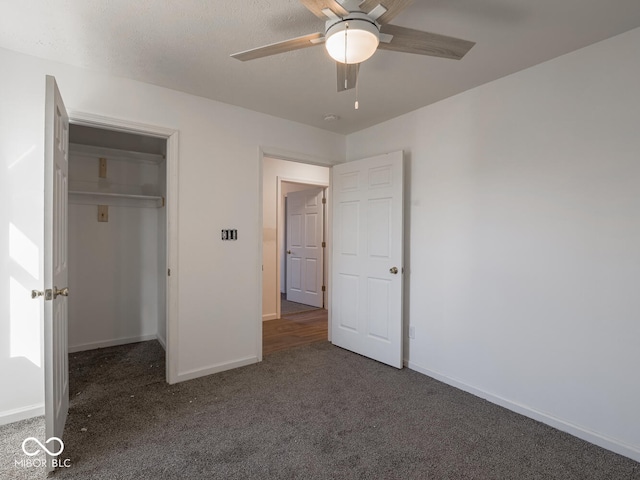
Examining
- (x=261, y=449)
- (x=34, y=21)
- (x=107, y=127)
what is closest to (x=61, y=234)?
(x=107, y=127)

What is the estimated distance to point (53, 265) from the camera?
183 centimetres

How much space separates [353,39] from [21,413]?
121 inches

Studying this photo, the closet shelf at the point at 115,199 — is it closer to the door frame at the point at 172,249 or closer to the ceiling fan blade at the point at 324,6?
the door frame at the point at 172,249

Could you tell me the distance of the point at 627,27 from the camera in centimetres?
193

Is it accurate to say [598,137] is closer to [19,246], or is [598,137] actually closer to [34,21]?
[34,21]

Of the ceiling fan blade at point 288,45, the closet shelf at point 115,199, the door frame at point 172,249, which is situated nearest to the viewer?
the ceiling fan blade at point 288,45

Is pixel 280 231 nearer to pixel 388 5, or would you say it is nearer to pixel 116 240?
pixel 116 240

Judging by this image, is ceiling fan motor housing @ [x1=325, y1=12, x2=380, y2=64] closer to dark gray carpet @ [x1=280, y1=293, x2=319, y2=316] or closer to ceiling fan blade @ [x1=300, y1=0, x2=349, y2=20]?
ceiling fan blade @ [x1=300, y1=0, x2=349, y2=20]

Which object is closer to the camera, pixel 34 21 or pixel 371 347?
pixel 34 21

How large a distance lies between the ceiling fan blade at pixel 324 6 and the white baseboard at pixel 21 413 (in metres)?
2.99

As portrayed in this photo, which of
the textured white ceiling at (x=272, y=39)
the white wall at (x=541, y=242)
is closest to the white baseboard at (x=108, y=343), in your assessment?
the textured white ceiling at (x=272, y=39)

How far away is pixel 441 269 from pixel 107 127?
293 centimetres

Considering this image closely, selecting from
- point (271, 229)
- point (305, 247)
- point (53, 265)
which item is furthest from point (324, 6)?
point (305, 247)

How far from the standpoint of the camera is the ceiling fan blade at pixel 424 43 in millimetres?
1516
